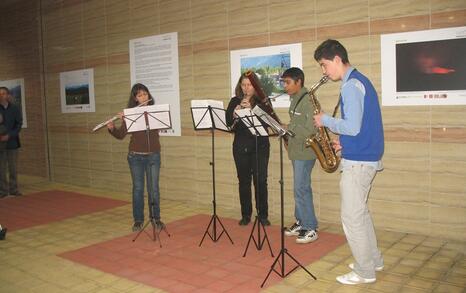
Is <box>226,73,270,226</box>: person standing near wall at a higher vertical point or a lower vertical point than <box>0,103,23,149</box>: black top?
lower

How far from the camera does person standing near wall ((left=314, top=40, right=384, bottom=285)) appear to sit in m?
3.37

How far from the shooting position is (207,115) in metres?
4.69

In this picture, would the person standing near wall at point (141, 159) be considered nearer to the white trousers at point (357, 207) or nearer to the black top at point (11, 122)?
the white trousers at point (357, 207)

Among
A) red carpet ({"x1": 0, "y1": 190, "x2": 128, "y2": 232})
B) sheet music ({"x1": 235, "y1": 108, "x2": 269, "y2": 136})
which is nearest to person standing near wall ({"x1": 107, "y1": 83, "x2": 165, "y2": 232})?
sheet music ({"x1": 235, "y1": 108, "x2": 269, "y2": 136})

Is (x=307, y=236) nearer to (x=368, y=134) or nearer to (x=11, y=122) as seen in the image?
(x=368, y=134)

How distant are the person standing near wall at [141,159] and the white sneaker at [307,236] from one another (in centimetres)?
164

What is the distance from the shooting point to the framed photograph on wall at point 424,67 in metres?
4.58

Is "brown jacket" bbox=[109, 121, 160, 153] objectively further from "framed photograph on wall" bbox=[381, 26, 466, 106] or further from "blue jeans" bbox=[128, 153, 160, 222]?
"framed photograph on wall" bbox=[381, 26, 466, 106]

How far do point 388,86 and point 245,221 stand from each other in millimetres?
2298

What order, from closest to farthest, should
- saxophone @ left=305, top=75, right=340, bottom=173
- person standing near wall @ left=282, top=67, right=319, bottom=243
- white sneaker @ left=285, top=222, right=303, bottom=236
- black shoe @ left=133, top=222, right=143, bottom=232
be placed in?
saxophone @ left=305, top=75, right=340, bottom=173 → person standing near wall @ left=282, top=67, right=319, bottom=243 → white sneaker @ left=285, top=222, right=303, bottom=236 → black shoe @ left=133, top=222, right=143, bottom=232

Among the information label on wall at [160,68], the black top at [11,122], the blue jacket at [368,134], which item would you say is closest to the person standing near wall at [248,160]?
the blue jacket at [368,134]

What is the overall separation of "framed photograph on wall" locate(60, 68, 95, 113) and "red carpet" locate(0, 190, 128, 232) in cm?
168

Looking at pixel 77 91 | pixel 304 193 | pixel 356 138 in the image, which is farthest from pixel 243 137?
pixel 77 91

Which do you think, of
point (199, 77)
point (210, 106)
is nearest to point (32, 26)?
point (199, 77)
